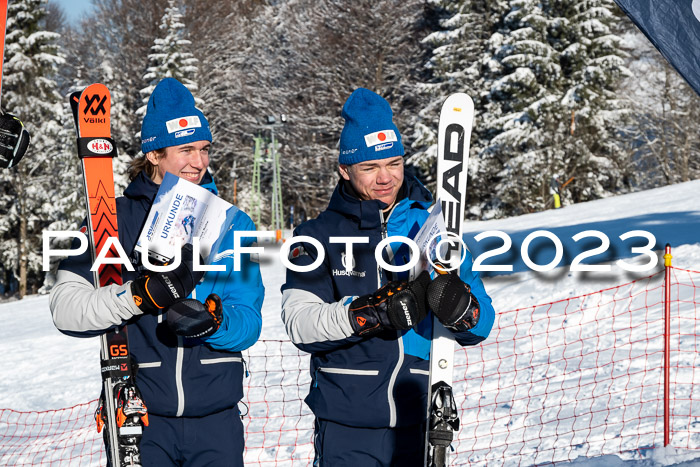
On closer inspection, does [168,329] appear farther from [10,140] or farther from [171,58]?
[171,58]

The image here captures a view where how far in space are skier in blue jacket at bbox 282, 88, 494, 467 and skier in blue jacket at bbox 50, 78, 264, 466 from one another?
0.23 metres

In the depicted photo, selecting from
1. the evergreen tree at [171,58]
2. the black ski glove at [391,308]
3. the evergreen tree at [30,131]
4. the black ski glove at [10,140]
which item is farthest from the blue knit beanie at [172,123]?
the evergreen tree at [171,58]

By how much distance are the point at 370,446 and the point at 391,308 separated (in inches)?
22.0

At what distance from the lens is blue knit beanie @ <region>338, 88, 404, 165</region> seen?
264 centimetres

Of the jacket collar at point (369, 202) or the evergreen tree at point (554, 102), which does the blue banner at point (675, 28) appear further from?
the evergreen tree at point (554, 102)

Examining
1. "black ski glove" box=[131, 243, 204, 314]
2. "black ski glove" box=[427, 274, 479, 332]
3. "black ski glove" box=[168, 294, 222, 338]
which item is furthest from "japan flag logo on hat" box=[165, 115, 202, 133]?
"black ski glove" box=[427, 274, 479, 332]

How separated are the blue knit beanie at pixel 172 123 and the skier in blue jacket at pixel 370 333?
0.54 metres

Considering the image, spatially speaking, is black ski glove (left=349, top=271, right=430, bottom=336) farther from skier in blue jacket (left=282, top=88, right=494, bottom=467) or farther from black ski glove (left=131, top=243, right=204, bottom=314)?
black ski glove (left=131, top=243, right=204, bottom=314)

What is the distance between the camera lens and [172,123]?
2785mm

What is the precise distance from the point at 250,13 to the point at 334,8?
627 centimetres

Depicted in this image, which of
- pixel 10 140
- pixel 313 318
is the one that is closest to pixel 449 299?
pixel 313 318

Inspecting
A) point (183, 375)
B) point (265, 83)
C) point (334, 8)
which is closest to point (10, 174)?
point (265, 83)

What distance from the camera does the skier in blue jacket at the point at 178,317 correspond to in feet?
7.88

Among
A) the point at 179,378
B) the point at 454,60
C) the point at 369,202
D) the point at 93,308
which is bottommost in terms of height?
the point at 179,378
